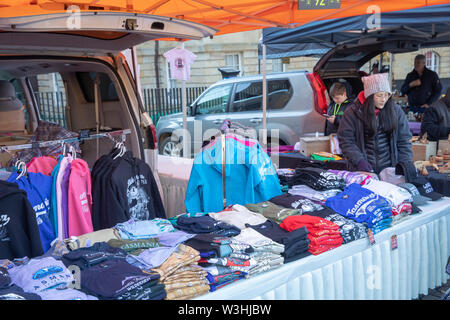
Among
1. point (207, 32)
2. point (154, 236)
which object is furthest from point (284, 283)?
point (207, 32)

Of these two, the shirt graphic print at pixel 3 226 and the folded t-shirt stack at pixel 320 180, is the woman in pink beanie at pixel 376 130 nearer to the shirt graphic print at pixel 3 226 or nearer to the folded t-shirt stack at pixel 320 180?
the folded t-shirt stack at pixel 320 180

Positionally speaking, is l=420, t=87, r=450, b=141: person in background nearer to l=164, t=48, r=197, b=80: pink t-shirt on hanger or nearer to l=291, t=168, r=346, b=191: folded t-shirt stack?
l=291, t=168, r=346, b=191: folded t-shirt stack

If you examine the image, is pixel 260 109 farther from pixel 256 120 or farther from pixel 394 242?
pixel 394 242

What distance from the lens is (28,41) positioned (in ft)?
11.9

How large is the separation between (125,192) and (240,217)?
1247 mm

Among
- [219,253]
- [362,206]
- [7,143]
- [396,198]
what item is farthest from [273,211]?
[7,143]

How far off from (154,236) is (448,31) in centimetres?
807

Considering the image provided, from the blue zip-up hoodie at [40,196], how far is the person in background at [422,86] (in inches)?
307

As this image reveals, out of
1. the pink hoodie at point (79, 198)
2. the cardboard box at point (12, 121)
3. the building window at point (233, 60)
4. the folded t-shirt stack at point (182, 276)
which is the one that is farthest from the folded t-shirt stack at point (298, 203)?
the building window at point (233, 60)

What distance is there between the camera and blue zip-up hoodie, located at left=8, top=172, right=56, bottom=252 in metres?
3.38

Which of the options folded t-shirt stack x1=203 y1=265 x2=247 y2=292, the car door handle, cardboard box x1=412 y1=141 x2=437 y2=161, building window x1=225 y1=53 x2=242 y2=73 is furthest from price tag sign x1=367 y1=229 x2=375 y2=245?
building window x1=225 y1=53 x2=242 y2=73
